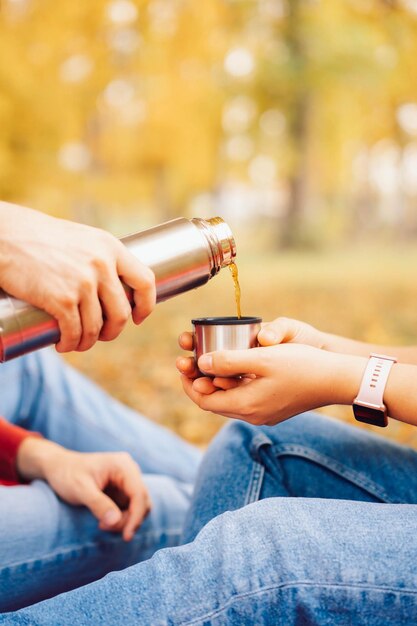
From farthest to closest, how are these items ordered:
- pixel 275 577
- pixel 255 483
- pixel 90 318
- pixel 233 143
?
pixel 233 143, pixel 255 483, pixel 90 318, pixel 275 577

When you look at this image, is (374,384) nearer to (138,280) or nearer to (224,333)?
(224,333)

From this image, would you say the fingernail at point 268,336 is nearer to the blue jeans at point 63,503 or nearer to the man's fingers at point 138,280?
the man's fingers at point 138,280

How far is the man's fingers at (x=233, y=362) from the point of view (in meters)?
0.91

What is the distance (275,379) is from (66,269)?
34cm

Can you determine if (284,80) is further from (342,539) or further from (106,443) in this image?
(342,539)

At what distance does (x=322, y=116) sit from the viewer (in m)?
6.15

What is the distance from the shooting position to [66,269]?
0.78 metres

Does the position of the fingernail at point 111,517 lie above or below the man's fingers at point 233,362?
below

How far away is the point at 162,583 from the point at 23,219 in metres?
0.46

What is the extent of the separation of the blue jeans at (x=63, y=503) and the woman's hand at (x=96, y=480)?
1.1 inches

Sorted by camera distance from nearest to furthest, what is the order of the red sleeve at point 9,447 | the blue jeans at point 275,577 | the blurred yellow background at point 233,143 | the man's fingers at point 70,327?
the blue jeans at point 275,577 → the man's fingers at point 70,327 → the red sleeve at point 9,447 → the blurred yellow background at point 233,143

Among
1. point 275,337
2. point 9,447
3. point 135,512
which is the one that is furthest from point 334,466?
point 9,447

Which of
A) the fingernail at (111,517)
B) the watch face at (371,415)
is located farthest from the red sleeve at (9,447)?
the watch face at (371,415)

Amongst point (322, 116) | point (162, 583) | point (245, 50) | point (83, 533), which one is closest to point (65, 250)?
point (162, 583)
